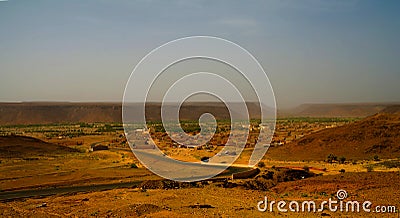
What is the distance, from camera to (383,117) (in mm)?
53750

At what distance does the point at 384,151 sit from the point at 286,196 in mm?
28141

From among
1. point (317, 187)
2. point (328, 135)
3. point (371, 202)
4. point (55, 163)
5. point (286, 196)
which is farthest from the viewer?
point (328, 135)

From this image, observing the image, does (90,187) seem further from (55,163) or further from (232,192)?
(55,163)

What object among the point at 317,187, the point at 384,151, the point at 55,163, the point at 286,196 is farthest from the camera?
the point at 384,151

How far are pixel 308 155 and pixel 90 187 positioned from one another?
29.8 metres

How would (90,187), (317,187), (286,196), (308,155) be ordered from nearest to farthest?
1. (286,196)
2. (317,187)
3. (90,187)
4. (308,155)

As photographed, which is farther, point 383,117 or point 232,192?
point 383,117

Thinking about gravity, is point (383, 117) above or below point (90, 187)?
above

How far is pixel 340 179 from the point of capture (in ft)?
79.7

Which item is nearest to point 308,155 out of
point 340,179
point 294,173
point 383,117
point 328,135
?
point 328,135

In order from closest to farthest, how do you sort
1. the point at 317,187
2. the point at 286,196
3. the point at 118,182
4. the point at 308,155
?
the point at 286,196, the point at 317,187, the point at 118,182, the point at 308,155

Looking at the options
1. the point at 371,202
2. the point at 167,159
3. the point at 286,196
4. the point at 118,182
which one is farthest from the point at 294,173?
the point at 167,159

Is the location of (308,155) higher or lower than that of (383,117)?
lower

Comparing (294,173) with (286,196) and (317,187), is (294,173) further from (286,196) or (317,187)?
(286,196)
